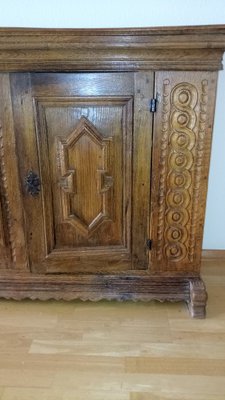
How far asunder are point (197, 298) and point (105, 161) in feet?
2.28

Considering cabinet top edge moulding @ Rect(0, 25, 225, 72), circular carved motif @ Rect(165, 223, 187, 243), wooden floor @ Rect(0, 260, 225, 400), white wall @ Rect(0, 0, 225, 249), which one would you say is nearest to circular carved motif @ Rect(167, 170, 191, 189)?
circular carved motif @ Rect(165, 223, 187, 243)

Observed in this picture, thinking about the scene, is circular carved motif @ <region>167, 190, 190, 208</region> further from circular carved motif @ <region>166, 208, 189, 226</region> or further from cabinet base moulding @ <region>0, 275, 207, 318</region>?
cabinet base moulding @ <region>0, 275, 207, 318</region>

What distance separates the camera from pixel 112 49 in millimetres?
1049

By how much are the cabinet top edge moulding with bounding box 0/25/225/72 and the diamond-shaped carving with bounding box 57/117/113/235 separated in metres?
0.22

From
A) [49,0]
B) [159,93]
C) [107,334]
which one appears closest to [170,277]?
[107,334]

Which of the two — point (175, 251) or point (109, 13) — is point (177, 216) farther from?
point (109, 13)

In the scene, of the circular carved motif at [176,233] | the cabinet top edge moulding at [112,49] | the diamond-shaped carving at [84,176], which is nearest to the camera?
the cabinet top edge moulding at [112,49]

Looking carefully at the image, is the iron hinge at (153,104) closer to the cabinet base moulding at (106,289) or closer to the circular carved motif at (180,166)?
the circular carved motif at (180,166)

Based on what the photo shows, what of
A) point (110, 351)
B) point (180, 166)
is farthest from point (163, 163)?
point (110, 351)

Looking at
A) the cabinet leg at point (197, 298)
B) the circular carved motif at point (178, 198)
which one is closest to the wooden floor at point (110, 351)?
the cabinet leg at point (197, 298)

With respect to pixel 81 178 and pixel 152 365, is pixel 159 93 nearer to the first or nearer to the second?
pixel 81 178

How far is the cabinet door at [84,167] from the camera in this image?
1108mm

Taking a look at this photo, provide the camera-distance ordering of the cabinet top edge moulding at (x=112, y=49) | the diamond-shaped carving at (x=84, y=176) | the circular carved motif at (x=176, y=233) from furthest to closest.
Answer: the circular carved motif at (x=176, y=233)
the diamond-shaped carving at (x=84, y=176)
the cabinet top edge moulding at (x=112, y=49)

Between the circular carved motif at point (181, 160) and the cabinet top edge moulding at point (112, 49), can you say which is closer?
the cabinet top edge moulding at point (112, 49)
